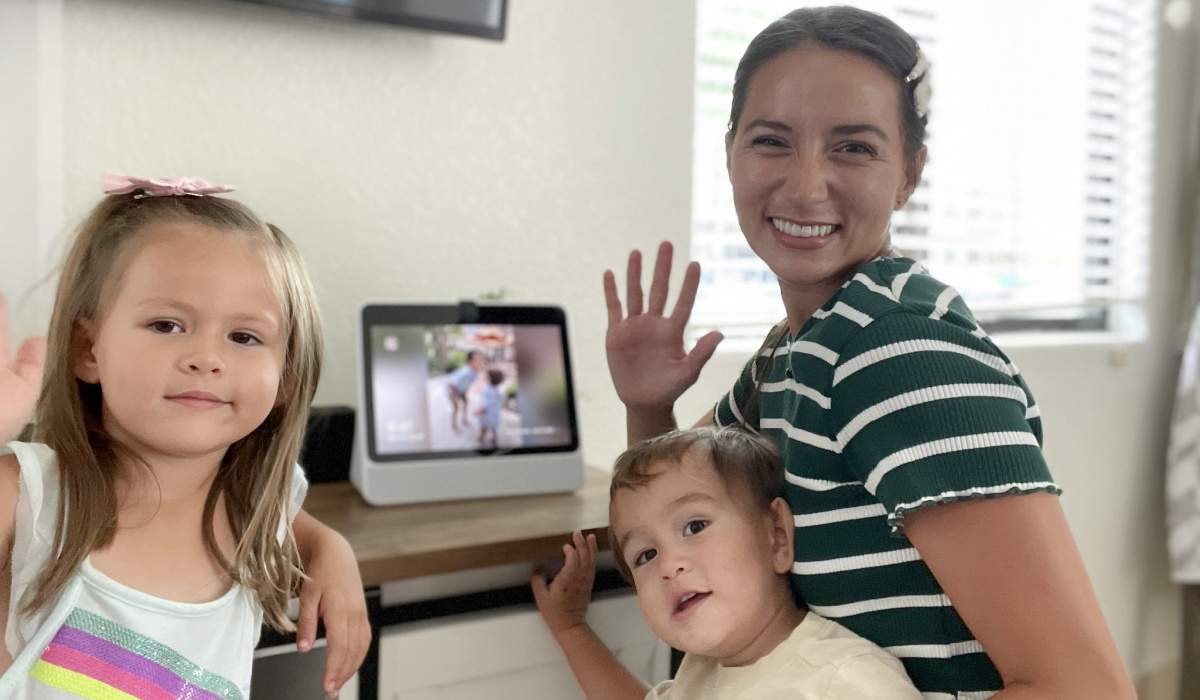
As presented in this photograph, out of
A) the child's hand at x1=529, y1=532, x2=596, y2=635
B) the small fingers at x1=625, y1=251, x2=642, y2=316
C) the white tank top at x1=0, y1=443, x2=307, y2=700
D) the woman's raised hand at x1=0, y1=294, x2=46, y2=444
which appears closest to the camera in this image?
the woman's raised hand at x1=0, y1=294, x2=46, y2=444

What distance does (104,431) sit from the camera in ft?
2.83

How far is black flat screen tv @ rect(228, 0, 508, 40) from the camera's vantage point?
1.40 m

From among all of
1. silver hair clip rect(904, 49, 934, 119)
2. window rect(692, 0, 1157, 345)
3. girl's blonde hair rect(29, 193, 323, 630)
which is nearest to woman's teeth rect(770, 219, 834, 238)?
silver hair clip rect(904, 49, 934, 119)

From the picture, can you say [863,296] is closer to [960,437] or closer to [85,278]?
[960,437]

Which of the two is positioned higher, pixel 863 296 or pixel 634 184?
pixel 634 184

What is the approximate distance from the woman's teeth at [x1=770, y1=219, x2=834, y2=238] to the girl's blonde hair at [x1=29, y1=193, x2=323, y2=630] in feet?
1.63

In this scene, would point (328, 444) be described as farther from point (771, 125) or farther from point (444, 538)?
point (771, 125)

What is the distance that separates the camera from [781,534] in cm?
94

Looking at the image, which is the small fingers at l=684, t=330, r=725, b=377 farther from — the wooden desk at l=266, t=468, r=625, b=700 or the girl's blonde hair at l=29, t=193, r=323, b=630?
the girl's blonde hair at l=29, t=193, r=323, b=630


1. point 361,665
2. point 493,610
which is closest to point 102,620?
point 361,665

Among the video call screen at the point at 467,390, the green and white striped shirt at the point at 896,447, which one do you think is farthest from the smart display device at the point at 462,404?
the green and white striped shirt at the point at 896,447

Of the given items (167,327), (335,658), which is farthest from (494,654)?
(167,327)

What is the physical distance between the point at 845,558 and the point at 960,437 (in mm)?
185

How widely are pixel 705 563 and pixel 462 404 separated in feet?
1.88
